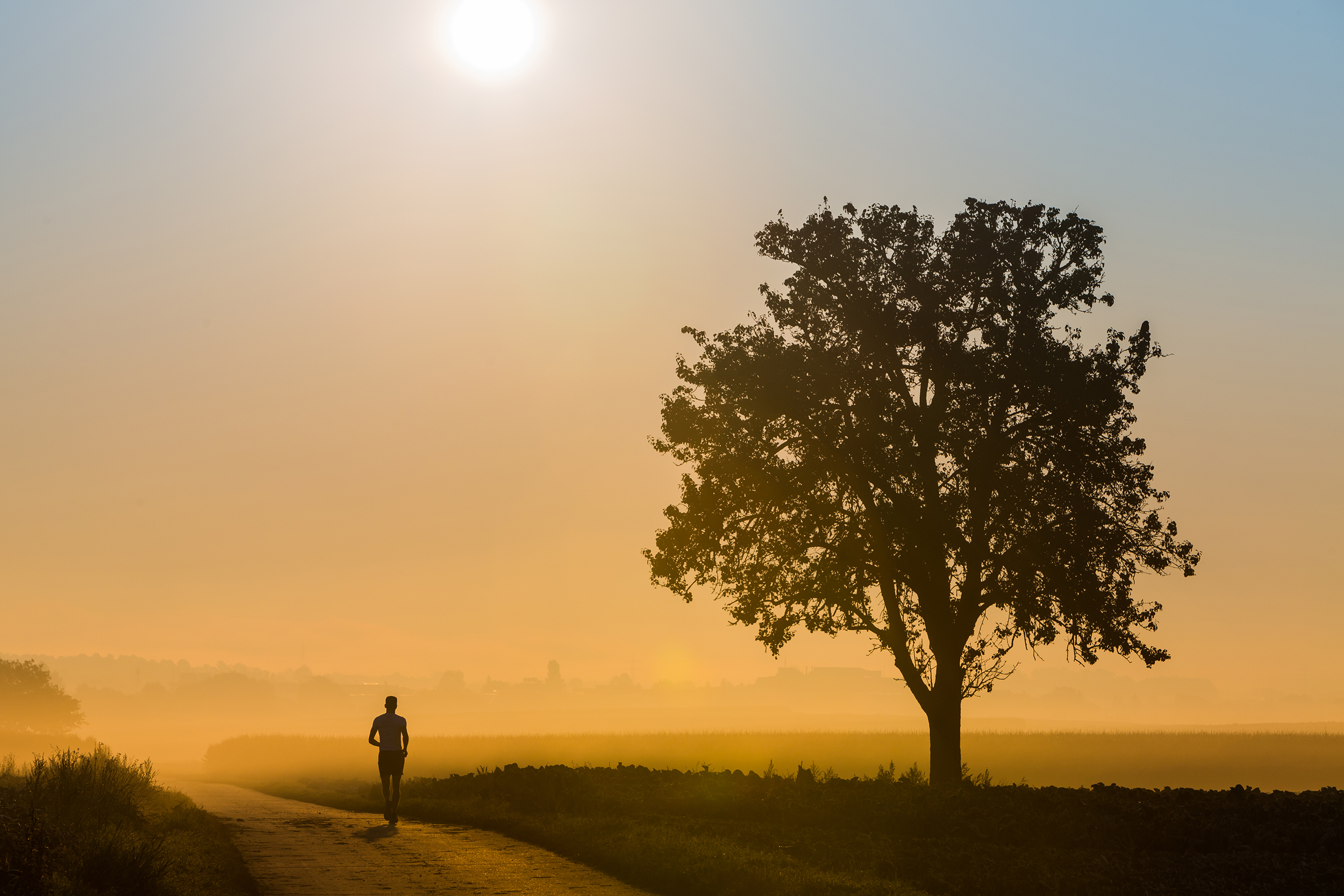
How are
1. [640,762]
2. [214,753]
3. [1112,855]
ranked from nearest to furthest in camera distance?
[1112,855] < [640,762] < [214,753]

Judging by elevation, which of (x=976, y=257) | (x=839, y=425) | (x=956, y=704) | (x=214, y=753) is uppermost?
(x=976, y=257)

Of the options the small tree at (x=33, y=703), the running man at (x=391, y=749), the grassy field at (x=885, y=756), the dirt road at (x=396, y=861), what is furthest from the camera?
the small tree at (x=33, y=703)

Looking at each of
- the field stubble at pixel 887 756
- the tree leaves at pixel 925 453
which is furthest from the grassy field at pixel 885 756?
the tree leaves at pixel 925 453

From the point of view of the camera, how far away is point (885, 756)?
5816 centimetres

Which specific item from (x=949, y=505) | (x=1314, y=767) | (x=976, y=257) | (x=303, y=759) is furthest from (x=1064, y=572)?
(x=303, y=759)

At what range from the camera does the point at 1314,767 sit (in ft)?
167

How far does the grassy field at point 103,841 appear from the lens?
11500mm

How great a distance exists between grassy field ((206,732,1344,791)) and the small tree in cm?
3787

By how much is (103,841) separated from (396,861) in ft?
12.9

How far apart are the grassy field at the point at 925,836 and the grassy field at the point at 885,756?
713 inches

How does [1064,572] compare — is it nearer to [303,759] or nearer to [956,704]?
[956,704]

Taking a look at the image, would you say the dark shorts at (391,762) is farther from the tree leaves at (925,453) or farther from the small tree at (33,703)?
the small tree at (33,703)

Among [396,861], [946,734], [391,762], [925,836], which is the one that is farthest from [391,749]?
[946,734]

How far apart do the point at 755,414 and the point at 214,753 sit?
252ft
